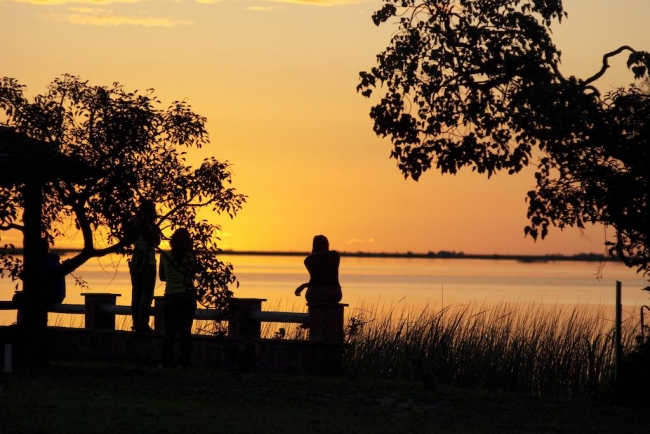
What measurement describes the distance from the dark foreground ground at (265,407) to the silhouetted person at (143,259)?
1.82 m

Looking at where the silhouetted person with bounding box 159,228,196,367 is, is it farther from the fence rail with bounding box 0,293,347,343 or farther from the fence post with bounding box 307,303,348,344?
the fence post with bounding box 307,303,348,344

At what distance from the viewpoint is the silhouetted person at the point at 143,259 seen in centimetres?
1659

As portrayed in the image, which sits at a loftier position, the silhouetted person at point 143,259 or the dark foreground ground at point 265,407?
the silhouetted person at point 143,259

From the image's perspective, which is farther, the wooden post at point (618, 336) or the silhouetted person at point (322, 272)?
the silhouetted person at point (322, 272)

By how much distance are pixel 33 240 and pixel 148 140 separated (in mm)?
2479

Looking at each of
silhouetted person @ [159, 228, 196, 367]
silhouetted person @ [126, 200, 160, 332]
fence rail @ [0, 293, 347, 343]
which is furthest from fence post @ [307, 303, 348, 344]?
silhouetted person @ [126, 200, 160, 332]

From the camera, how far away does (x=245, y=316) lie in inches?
739

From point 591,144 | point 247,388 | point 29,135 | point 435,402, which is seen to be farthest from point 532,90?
point 29,135

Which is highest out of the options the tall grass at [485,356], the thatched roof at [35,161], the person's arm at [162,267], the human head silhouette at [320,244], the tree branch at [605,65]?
the tree branch at [605,65]

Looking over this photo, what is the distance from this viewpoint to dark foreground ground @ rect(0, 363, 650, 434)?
12.3 m

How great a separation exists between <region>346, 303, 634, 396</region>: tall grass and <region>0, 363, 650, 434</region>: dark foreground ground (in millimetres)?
2191

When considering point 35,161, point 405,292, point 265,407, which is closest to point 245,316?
point 35,161

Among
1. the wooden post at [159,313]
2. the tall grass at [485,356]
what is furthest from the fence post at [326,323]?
the wooden post at [159,313]

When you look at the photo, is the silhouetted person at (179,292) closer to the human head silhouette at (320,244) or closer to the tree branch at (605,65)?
the human head silhouette at (320,244)
